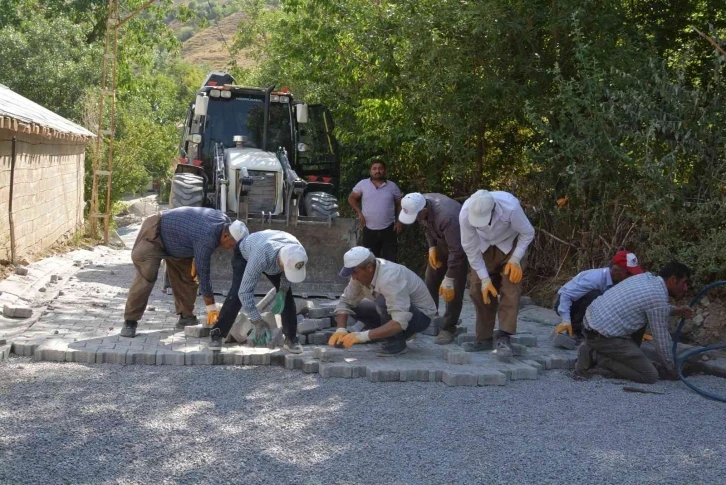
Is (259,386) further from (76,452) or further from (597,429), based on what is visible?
(597,429)

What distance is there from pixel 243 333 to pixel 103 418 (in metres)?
2.69

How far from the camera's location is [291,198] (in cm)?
1200

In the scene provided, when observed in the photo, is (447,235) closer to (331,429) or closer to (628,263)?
(628,263)

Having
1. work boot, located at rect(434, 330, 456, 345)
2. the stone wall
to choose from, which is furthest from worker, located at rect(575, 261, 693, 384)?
the stone wall

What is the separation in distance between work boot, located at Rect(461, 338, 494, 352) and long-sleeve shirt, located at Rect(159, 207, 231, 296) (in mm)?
2595

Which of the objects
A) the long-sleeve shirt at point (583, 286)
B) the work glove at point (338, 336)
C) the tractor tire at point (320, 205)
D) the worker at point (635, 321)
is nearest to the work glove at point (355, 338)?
the work glove at point (338, 336)

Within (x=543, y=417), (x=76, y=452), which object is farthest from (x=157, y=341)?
(x=543, y=417)

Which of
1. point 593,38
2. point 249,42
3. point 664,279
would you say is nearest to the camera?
point 664,279

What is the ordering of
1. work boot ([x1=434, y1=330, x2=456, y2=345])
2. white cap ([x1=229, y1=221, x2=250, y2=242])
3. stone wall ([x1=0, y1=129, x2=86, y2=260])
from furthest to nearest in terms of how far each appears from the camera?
stone wall ([x1=0, y1=129, x2=86, y2=260]) → work boot ([x1=434, y1=330, x2=456, y2=345]) → white cap ([x1=229, y1=221, x2=250, y2=242])

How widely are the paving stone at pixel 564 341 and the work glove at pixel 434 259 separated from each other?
150cm

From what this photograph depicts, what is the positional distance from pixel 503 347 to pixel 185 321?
344 centimetres

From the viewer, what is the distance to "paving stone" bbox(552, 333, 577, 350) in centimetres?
882

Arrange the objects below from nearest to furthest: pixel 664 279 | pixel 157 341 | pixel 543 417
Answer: pixel 543 417, pixel 664 279, pixel 157 341

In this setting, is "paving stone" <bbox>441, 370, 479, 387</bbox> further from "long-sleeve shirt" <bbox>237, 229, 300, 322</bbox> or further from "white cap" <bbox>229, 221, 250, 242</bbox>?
"white cap" <bbox>229, 221, 250, 242</bbox>
